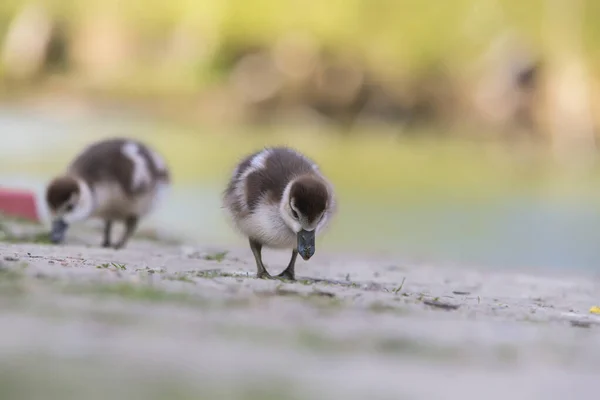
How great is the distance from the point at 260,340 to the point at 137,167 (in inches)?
205

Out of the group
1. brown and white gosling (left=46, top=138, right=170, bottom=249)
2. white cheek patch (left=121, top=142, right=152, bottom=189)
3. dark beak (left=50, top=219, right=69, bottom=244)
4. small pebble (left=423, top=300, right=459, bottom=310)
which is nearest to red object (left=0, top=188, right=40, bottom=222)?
brown and white gosling (left=46, top=138, right=170, bottom=249)

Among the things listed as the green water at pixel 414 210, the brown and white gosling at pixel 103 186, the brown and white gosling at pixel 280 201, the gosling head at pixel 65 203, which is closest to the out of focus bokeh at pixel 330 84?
the green water at pixel 414 210

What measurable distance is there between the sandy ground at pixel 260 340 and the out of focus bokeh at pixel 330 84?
17.0 m

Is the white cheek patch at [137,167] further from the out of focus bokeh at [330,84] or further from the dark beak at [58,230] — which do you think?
the out of focus bokeh at [330,84]

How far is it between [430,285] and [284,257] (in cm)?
228

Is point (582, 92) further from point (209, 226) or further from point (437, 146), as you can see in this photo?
point (209, 226)

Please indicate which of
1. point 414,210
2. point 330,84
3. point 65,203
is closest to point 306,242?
point 65,203

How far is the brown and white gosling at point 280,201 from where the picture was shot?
648 cm

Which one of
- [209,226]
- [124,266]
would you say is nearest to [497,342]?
[124,266]

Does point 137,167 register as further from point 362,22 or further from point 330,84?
point 362,22

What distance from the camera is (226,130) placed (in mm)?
32750

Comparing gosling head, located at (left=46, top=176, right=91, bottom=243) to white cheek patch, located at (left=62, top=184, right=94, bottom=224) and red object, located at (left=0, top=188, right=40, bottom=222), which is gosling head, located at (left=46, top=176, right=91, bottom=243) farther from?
red object, located at (left=0, top=188, right=40, bottom=222)

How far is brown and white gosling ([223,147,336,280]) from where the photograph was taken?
21.2ft

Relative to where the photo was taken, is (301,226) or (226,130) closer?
(301,226)
